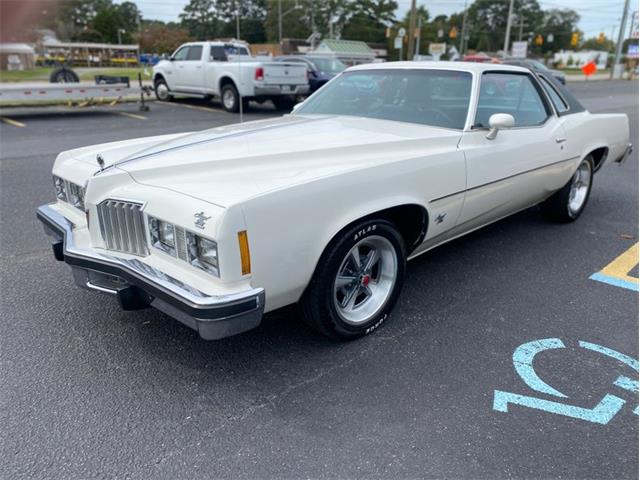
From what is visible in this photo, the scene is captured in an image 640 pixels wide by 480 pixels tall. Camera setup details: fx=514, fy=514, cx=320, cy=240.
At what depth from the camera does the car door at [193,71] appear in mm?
14914

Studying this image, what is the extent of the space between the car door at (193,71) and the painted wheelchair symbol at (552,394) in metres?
13.9

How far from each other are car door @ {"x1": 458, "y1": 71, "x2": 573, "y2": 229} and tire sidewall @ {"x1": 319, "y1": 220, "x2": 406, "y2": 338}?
0.74 meters

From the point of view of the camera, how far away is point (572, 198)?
5.25m

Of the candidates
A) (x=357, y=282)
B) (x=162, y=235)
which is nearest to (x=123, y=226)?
(x=162, y=235)

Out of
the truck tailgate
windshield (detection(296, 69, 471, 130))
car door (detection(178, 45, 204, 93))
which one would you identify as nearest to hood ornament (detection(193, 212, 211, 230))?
windshield (detection(296, 69, 471, 130))

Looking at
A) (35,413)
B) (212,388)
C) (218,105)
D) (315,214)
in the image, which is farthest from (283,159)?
(218,105)

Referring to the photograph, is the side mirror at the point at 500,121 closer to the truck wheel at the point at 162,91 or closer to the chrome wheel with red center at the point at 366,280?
the chrome wheel with red center at the point at 366,280

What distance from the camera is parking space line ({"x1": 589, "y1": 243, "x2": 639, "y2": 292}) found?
12.9 ft

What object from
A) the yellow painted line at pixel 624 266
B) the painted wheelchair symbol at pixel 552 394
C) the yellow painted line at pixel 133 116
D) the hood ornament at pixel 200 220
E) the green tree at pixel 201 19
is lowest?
the yellow painted line at pixel 624 266

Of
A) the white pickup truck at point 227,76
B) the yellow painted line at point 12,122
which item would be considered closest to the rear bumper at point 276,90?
the white pickup truck at point 227,76

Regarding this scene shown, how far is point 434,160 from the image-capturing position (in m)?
3.19

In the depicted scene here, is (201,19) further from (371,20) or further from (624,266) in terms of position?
(624,266)

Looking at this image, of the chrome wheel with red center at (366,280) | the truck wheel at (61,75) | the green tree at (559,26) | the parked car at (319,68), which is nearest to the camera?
the chrome wheel with red center at (366,280)

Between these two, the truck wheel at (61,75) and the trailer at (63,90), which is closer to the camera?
the trailer at (63,90)
